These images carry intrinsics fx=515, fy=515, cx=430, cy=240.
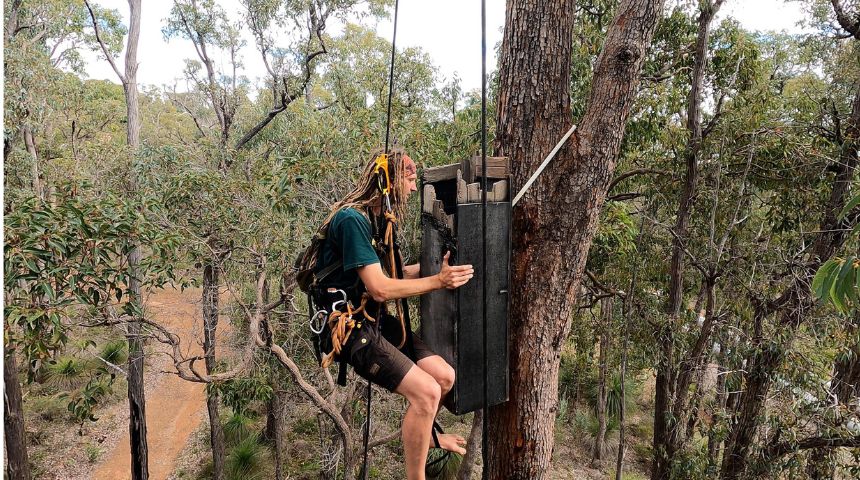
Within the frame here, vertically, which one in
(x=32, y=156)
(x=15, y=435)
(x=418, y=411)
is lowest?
(x=15, y=435)

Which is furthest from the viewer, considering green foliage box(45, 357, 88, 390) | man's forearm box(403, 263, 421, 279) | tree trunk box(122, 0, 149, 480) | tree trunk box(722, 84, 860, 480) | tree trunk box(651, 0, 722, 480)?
green foliage box(45, 357, 88, 390)

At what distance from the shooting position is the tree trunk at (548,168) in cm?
202

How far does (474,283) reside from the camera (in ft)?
6.16

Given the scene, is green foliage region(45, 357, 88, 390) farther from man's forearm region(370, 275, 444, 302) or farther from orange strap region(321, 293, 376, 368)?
man's forearm region(370, 275, 444, 302)

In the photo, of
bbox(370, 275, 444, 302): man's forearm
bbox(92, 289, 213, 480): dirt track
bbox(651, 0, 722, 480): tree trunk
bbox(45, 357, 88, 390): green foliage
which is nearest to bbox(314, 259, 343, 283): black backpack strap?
bbox(370, 275, 444, 302): man's forearm

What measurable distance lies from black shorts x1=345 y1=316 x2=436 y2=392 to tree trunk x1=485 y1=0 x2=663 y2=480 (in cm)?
46

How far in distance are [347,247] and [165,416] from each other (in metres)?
11.5

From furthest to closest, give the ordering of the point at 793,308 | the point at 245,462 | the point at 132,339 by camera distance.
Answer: the point at 245,462 → the point at 132,339 → the point at 793,308

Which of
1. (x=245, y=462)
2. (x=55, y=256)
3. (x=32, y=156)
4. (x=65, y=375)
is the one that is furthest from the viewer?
(x=65, y=375)

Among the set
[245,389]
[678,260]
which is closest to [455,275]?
[678,260]

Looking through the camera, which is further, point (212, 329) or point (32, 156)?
point (32, 156)

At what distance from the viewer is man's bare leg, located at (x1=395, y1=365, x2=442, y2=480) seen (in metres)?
1.93

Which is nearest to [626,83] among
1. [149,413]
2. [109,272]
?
[109,272]

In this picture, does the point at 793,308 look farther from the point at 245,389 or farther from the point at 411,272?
the point at 245,389
